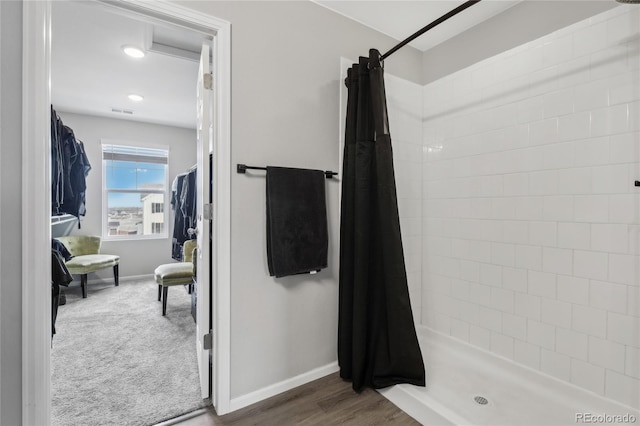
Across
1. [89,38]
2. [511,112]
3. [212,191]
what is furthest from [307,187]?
[89,38]

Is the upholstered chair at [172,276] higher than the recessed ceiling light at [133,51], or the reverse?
the recessed ceiling light at [133,51]

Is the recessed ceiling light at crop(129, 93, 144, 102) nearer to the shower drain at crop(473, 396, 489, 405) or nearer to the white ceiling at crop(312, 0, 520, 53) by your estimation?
the white ceiling at crop(312, 0, 520, 53)

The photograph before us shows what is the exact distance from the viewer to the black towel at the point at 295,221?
5.39 ft

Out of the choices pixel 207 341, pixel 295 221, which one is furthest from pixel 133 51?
pixel 207 341

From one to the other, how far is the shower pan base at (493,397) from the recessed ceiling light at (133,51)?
123 inches

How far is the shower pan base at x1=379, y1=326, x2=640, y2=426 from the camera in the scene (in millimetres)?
1471

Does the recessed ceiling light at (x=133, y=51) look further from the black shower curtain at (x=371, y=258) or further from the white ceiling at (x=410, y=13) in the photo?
the black shower curtain at (x=371, y=258)

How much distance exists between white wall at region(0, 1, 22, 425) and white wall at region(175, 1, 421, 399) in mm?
728

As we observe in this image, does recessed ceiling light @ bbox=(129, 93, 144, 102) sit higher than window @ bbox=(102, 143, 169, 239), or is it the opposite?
recessed ceiling light @ bbox=(129, 93, 144, 102)

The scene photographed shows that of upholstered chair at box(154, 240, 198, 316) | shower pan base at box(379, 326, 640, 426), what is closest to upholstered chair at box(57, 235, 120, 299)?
upholstered chair at box(154, 240, 198, 316)

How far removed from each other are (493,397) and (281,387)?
1.22 metres

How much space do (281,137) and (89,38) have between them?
1.84 m

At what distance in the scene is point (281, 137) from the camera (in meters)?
→ 1.73

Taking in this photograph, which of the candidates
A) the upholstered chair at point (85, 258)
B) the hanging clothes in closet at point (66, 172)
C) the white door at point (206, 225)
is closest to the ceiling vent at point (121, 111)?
the hanging clothes in closet at point (66, 172)
